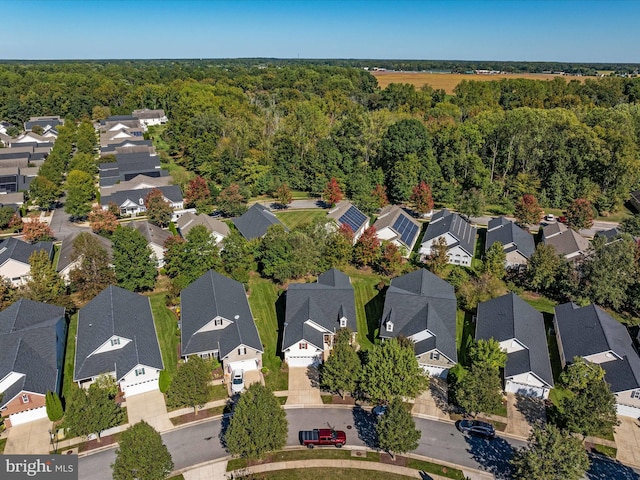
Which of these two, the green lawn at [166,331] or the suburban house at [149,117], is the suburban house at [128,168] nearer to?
the green lawn at [166,331]

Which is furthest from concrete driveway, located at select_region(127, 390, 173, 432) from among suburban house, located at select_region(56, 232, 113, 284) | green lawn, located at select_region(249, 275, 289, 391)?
suburban house, located at select_region(56, 232, 113, 284)

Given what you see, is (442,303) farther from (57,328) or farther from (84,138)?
(84,138)

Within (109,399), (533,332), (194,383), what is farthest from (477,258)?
(109,399)

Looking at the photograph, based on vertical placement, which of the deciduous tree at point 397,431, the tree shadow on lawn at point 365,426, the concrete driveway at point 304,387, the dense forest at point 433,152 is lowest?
the tree shadow on lawn at point 365,426

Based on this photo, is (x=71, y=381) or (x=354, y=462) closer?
(x=354, y=462)

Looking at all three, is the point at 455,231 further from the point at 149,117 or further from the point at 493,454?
the point at 149,117

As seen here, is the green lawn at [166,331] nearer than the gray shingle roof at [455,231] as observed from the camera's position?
Yes

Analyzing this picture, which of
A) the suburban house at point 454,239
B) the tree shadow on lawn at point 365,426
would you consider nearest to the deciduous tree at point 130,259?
the tree shadow on lawn at point 365,426
